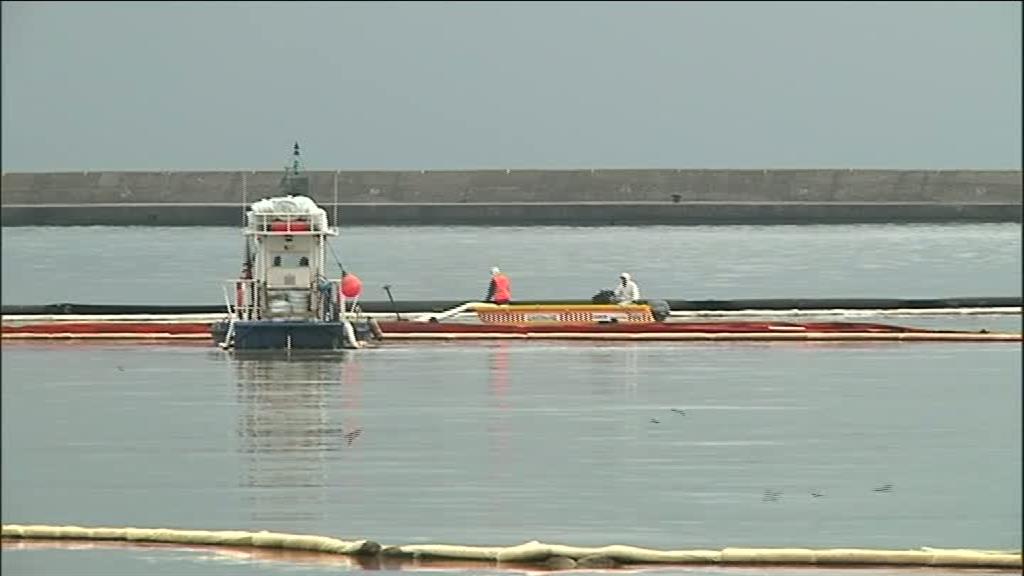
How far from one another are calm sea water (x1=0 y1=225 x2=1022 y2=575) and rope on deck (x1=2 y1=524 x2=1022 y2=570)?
0.42 metres

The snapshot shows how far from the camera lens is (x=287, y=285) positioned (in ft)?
128

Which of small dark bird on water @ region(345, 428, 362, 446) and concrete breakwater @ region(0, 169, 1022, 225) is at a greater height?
concrete breakwater @ region(0, 169, 1022, 225)

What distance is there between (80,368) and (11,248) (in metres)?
88.7

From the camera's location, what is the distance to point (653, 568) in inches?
765

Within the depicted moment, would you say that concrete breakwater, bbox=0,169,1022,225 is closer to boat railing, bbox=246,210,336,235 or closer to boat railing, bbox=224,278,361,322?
boat railing, bbox=224,278,361,322

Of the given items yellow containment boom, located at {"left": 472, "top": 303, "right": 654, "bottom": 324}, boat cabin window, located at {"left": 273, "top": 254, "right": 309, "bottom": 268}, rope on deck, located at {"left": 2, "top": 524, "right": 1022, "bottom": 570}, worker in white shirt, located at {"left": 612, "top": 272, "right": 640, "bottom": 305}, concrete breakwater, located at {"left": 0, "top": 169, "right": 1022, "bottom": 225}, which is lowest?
rope on deck, located at {"left": 2, "top": 524, "right": 1022, "bottom": 570}

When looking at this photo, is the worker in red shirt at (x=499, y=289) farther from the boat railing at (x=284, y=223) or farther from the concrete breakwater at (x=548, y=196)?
the concrete breakwater at (x=548, y=196)

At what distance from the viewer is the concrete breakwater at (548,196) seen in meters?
119

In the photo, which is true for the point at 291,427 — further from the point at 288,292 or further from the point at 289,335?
the point at 288,292

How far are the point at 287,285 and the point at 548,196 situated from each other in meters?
81.6

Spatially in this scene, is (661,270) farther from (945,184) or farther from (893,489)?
(893,489)

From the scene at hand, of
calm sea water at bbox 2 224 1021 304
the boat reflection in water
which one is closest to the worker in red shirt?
the boat reflection in water

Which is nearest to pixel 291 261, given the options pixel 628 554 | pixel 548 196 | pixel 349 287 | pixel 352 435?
pixel 349 287

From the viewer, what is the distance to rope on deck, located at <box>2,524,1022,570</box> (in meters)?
19.4
